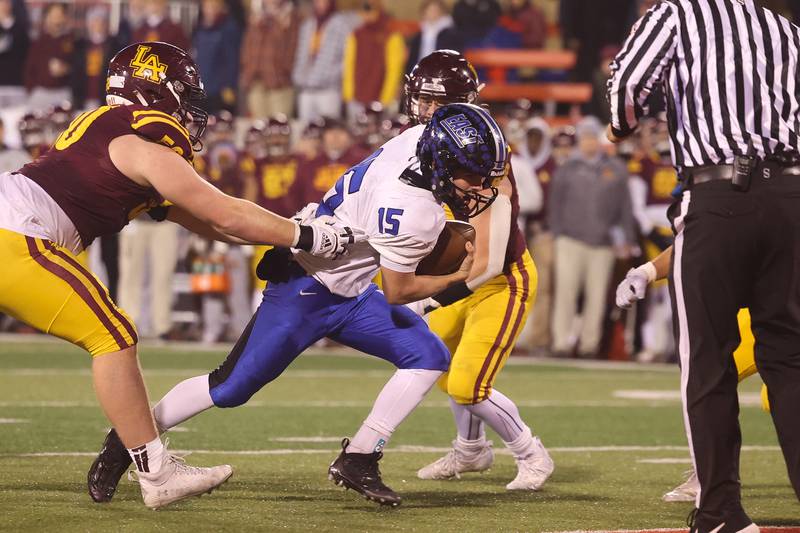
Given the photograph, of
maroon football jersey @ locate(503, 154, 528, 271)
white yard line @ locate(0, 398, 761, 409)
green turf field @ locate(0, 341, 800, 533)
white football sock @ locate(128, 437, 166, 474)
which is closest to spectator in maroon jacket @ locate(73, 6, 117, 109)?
green turf field @ locate(0, 341, 800, 533)

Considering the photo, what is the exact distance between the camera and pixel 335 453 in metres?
7.13

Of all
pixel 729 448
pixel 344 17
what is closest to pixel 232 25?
pixel 344 17

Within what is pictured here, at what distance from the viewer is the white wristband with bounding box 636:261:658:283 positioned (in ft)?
16.6

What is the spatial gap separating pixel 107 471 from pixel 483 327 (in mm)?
1763

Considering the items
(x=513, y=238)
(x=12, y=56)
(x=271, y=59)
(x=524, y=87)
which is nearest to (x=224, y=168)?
(x=271, y=59)

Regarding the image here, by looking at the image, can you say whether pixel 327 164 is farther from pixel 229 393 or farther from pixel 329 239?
pixel 329 239

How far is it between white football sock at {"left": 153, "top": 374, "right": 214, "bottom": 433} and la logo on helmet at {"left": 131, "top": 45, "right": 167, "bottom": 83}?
1093 mm

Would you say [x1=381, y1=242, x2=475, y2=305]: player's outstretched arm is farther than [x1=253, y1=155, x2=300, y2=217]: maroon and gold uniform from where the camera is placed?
No

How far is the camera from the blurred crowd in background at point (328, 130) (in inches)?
520

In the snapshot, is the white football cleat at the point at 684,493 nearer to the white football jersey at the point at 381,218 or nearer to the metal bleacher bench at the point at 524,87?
the white football jersey at the point at 381,218

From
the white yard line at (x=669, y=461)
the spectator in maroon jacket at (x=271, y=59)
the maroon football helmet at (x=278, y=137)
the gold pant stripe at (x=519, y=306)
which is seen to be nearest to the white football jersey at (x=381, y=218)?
the gold pant stripe at (x=519, y=306)

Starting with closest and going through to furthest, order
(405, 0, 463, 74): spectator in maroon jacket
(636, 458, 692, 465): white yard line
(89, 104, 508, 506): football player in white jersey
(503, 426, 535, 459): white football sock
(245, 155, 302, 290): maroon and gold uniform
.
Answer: (89, 104, 508, 506): football player in white jersey < (503, 426, 535, 459): white football sock < (636, 458, 692, 465): white yard line < (245, 155, 302, 290): maroon and gold uniform < (405, 0, 463, 74): spectator in maroon jacket

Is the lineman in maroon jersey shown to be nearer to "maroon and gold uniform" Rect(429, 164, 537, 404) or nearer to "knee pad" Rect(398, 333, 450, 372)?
"knee pad" Rect(398, 333, 450, 372)

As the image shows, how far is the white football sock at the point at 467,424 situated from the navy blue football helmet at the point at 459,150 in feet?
4.79
